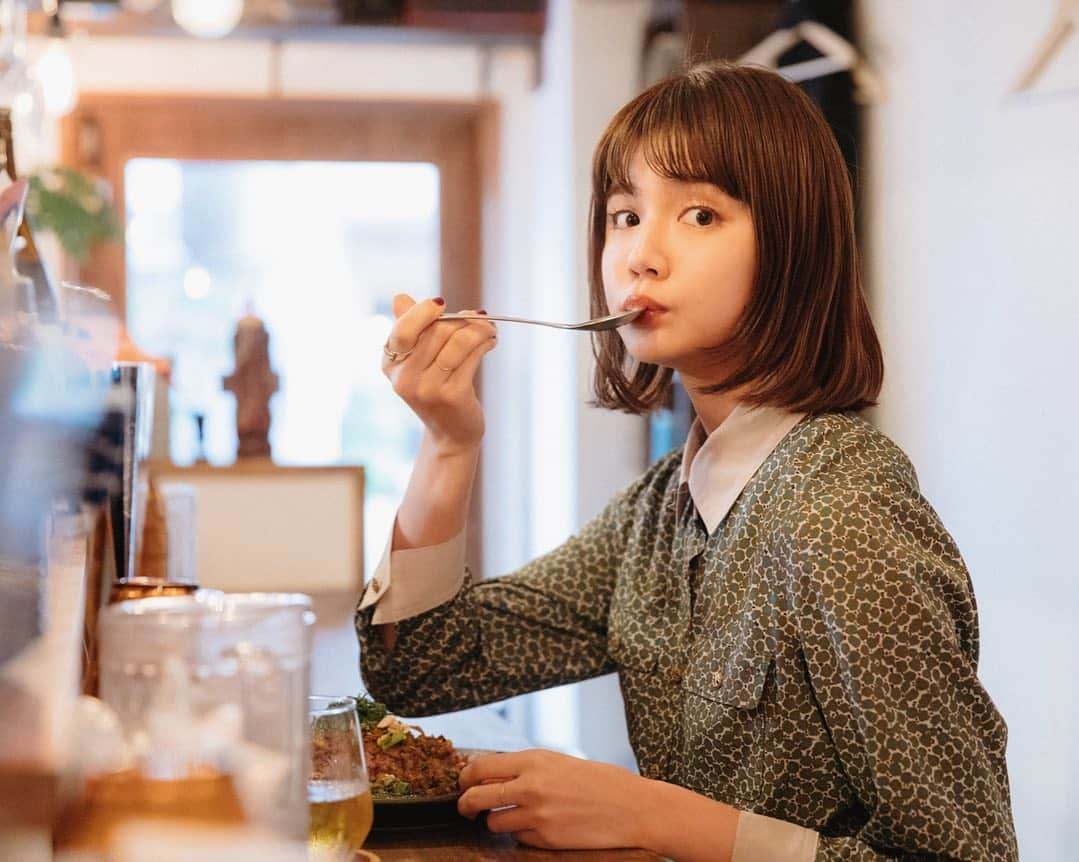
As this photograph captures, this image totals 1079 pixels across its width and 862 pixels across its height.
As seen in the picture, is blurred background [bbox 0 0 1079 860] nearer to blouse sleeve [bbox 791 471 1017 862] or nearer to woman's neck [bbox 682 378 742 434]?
woman's neck [bbox 682 378 742 434]

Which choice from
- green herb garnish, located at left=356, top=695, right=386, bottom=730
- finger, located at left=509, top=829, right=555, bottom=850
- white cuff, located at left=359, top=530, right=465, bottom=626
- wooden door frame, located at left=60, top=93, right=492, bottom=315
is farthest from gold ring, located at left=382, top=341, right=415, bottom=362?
wooden door frame, located at left=60, top=93, right=492, bottom=315

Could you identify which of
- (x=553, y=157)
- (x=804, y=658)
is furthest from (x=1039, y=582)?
(x=553, y=157)

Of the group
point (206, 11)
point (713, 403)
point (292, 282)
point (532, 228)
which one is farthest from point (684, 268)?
point (292, 282)

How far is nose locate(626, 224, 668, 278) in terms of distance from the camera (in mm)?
969

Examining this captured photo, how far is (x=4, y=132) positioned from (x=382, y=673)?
0.55m

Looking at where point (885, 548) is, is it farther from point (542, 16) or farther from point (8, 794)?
point (542, 16)

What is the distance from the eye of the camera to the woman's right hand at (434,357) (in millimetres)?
995

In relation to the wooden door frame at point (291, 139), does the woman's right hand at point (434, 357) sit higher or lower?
lower

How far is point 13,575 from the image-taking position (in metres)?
0.51

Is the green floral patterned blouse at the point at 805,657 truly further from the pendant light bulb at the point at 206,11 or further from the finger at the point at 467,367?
the pendant light bulb at the point at 206,11

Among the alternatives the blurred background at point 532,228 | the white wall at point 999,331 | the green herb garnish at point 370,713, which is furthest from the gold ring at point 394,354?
the white wall at point 999,331

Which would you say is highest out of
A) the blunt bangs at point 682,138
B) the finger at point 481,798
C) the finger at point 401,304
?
the blunt bangs at point 682,138

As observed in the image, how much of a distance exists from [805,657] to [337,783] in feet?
1.22

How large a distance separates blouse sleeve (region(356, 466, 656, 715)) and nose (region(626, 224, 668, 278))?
0.31 m
